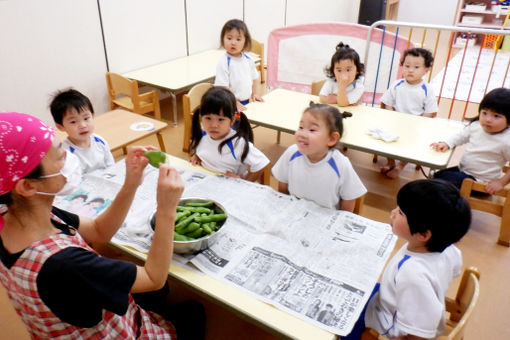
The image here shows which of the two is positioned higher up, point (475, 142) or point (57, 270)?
point (57, 270)

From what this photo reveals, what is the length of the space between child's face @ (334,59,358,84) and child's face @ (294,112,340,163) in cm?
140

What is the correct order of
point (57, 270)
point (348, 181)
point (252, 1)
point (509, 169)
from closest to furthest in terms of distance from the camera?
point (57, 270) → point (348, 181) → point (509, 169) → point (252, 1)

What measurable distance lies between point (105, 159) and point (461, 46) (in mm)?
7883

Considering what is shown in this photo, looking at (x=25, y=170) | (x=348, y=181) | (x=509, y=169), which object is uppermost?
(x=25, y=170)

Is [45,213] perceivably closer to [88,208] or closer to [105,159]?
[88,208]

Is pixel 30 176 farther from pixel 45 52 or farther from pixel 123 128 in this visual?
pixel 45 52

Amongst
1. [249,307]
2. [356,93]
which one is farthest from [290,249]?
[356,93]

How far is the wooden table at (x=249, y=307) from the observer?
109 centimetres

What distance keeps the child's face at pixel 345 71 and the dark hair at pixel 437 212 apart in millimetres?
1938

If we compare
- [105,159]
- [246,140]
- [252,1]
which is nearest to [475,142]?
[246,140]

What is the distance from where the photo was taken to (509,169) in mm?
2463

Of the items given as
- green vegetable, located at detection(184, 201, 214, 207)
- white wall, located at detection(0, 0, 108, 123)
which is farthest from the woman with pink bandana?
white wall, located at detection(0, 0, 108, 123)

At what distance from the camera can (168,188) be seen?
1118 mm

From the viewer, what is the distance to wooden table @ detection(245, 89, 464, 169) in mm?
2357
